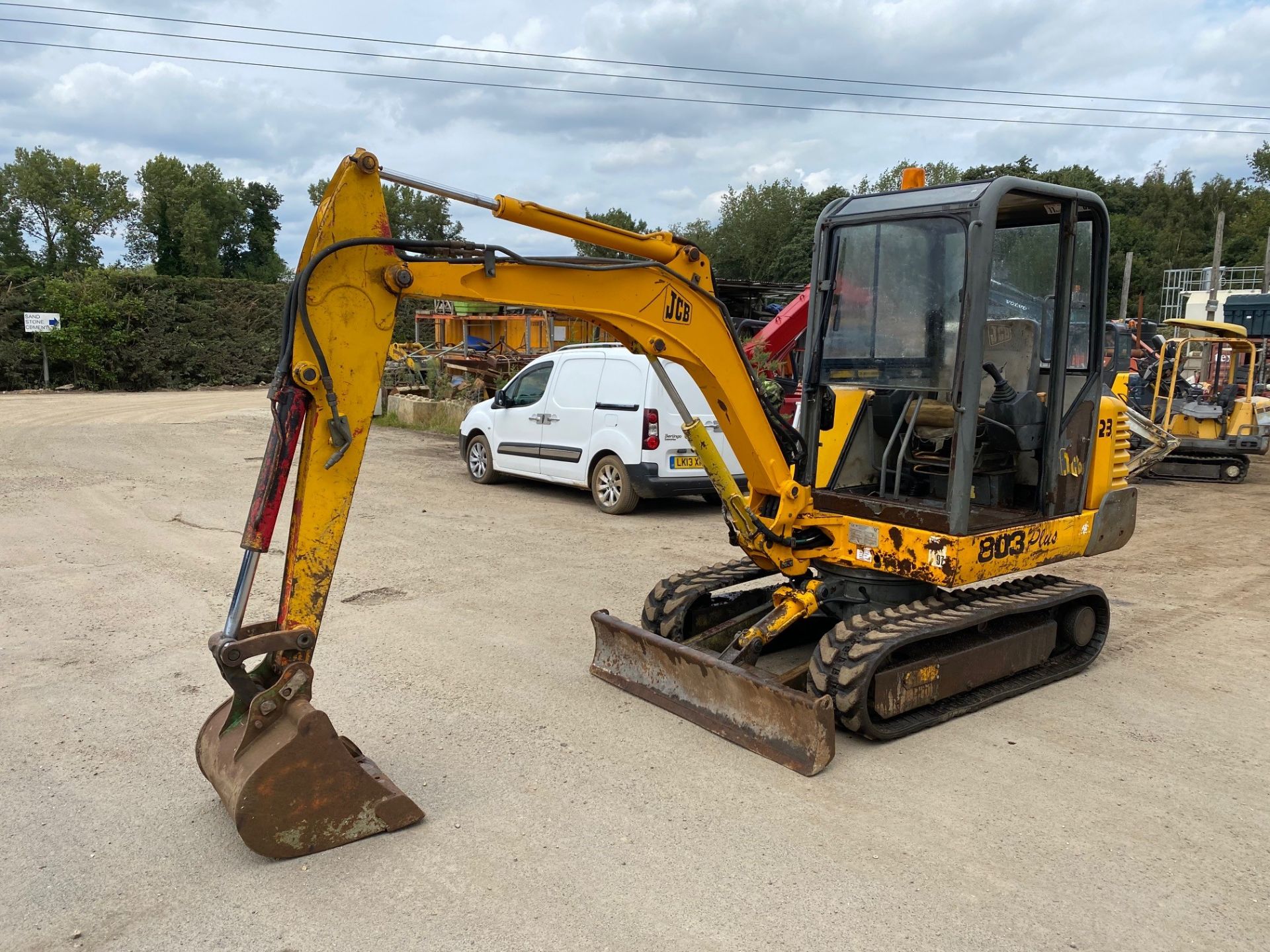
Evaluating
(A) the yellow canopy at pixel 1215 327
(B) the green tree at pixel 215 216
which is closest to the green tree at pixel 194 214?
(B) the green tree at pixel 215 216

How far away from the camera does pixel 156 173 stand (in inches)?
2360

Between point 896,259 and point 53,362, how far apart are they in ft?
97.6

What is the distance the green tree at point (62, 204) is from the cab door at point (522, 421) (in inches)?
2149

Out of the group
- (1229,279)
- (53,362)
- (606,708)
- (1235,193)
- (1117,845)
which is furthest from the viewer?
(1235,193)

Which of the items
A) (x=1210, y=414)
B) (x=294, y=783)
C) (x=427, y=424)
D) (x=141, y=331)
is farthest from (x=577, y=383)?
(x=141, y=331)

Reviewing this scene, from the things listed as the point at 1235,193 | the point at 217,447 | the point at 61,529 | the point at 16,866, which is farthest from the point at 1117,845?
the point at 1235,193

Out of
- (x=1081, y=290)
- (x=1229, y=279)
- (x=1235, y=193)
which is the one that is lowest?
(x=1081, y=290)

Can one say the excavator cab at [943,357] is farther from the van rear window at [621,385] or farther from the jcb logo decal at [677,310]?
the van rear window at [621,385]

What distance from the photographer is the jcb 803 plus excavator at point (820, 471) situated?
3.79m

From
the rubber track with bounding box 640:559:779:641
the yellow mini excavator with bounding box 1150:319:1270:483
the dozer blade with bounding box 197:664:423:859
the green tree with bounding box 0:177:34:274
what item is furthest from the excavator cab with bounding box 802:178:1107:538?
the green tree with bounding box 0:177:34:274

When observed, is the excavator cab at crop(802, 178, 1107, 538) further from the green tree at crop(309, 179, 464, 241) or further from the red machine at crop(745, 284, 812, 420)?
the green tree at crop(309, 179, 464, 241)

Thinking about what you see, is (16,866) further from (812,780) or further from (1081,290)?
(1081,290)

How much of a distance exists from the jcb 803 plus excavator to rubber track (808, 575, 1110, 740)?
2 cm

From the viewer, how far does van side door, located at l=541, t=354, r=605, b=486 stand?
447 inches
